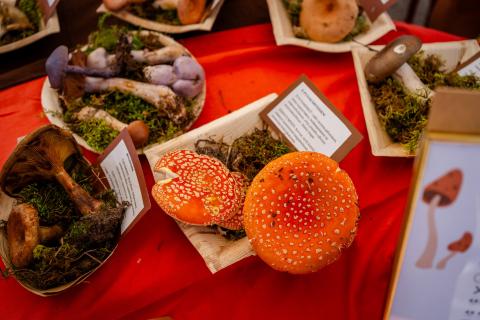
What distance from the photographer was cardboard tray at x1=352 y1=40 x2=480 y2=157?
4.35 feet

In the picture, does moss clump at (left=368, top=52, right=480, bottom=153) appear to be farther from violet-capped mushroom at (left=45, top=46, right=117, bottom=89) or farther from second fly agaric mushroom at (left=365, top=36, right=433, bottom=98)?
violet-capped mushroom at (left=45, top=46, right=117, bottom=89)

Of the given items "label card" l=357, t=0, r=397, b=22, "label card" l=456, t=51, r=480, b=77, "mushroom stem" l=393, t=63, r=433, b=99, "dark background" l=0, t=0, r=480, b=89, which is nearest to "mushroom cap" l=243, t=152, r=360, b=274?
"mushroom stem" l=393, t=63, r=433, b=99

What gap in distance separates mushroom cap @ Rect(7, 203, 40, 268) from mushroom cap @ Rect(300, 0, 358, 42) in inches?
46.1

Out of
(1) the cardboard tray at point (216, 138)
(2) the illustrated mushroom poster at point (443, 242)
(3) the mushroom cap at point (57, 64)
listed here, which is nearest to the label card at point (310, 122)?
(1) the cardboard tray at point (216, 138)

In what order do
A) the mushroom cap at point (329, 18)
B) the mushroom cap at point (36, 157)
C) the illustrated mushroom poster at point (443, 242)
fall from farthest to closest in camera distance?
the mushroom cap at point (329, 18)
the mushroom cap at point (36, 157)
the illustrated mushroom poster at point (443, 242)

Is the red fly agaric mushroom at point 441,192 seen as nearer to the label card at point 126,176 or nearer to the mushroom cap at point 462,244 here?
the mushroom cap at point 462,244

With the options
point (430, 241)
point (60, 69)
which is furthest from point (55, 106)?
point (430, 241)

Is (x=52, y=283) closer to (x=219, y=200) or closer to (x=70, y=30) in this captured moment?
(x=219, y=200)

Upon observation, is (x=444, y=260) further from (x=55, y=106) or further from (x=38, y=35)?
(x=38, y=35)

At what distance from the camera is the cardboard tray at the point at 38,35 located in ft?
5.43

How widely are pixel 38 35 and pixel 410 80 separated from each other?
1.39 m

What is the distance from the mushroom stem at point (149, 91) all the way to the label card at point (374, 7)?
823 millimetres

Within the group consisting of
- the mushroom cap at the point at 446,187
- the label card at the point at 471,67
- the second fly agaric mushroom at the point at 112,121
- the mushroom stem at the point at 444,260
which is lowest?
the second fly agaric mushroom at the point at 112,121

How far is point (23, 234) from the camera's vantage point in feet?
3.51
